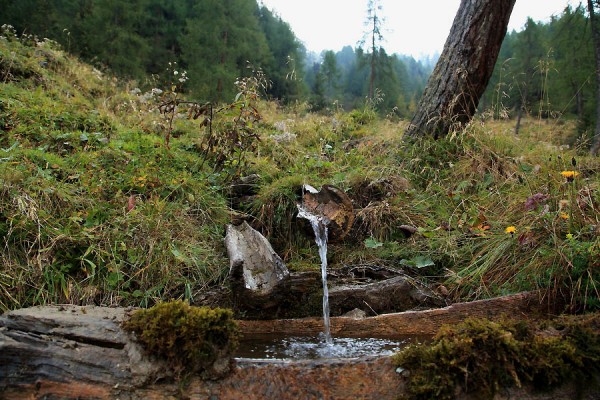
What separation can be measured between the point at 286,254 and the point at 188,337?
6.22ft

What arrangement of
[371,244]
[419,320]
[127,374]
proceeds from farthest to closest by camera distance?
[371,244]
[419,320]
[127,374]

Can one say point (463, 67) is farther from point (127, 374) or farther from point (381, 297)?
point (127, 374)

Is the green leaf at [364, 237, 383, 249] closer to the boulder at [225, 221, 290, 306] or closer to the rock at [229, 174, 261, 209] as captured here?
the boulder at [225, 221, 290, 306]

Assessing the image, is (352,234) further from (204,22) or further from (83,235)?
(204,22)

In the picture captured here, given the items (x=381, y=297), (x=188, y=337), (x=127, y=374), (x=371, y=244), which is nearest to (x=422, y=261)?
(x=371, y=244)

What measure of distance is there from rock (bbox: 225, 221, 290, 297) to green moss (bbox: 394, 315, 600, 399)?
1.19 metres

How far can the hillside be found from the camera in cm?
272

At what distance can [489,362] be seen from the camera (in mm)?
1641

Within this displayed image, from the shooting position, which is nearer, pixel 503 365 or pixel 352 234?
pixel 503 365

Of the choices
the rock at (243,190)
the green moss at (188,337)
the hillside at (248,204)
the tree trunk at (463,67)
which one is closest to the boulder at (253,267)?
the hillside at (248,204)

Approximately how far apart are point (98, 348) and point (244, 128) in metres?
3.21

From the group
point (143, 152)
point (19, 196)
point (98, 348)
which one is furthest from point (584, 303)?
point (143, 152)

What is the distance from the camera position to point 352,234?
3707mm

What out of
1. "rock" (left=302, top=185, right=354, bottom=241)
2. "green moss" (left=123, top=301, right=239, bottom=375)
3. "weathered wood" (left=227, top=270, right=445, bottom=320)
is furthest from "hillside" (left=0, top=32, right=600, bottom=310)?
"green moss" (left=123, top=301, right=239, bottom=375)
